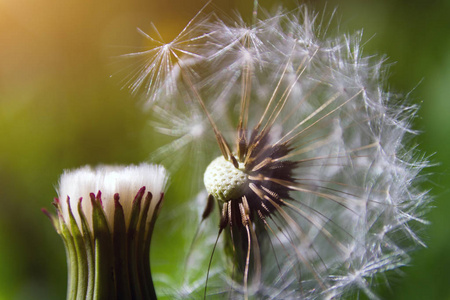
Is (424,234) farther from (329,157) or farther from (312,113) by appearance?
(312,113)

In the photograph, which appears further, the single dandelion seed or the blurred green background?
the blurred green background

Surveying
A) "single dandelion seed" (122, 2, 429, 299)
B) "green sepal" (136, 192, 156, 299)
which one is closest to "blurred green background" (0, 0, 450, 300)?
"single dandelion seed" (122, 2, 429, 299)

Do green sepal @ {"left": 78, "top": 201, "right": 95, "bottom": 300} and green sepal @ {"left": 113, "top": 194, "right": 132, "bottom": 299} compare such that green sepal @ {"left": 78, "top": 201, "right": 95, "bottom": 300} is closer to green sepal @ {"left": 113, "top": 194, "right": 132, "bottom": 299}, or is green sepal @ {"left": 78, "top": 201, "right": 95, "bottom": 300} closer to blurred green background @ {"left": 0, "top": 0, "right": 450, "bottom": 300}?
green sepal @ {"left": 113, "top": 194, "right": 132, "bottom": 299}

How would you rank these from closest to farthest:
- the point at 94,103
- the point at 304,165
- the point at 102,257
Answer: the point at 102,257, the point at 304,165, the point at 94,103

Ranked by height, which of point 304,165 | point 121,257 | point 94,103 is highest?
point 94,103

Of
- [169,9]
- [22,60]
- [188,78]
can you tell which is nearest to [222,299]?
[188,78]

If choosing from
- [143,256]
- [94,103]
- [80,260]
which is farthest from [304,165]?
[94,103]

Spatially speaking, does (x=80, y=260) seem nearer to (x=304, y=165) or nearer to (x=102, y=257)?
(x=102, y=257)

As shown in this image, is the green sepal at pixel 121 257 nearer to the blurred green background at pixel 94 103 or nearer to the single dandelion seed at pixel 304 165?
the single dandelion seed at pixel 304 165
